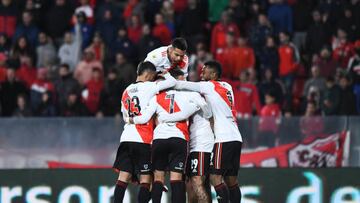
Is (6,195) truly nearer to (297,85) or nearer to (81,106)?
(81,106)

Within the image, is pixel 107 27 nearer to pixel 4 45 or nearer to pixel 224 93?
pixel 4 45

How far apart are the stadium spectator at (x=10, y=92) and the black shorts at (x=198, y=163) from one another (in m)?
7.12

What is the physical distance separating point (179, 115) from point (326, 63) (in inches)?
302

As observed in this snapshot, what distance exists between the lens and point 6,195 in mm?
19922

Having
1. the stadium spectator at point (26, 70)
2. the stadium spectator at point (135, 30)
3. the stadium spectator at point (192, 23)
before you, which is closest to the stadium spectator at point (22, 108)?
the stadium spectator at point (26, 70)

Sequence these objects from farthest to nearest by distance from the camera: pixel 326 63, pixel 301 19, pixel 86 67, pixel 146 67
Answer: pixel 301 19 → pixel 86 67 → pixel 326 63 → pixel 146 67

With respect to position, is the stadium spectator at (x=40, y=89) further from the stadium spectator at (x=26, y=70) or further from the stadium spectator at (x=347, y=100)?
the stadium spectator at (x=347, y=100)

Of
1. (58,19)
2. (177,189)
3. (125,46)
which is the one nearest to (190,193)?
(177,189)

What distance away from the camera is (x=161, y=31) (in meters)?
25.6

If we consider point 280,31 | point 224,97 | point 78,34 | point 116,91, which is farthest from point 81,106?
point 224,97

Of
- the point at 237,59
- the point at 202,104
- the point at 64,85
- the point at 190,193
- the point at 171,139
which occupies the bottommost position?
the point at 190,193

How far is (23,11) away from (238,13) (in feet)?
13.9

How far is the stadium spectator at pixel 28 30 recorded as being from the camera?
84.9ft

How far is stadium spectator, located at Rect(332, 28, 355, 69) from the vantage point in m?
24.6
